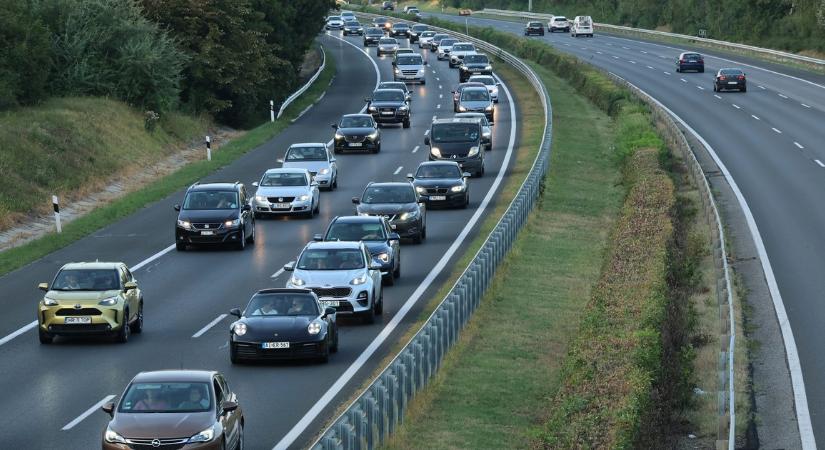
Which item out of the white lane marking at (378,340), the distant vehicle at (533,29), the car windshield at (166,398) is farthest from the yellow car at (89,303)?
the distant vehicle at (533,29)

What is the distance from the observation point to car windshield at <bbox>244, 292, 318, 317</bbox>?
83.4 ft

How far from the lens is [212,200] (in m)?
38.7

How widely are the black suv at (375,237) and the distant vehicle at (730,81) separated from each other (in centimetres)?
5109

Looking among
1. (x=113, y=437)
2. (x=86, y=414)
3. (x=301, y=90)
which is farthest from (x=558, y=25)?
(x=113, y=437)

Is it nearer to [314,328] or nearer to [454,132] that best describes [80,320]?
[314,328]

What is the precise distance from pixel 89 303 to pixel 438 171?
21.0m

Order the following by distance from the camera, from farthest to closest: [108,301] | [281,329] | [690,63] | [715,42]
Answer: [715,42] → [690,63] → [108,301] → [281,329]

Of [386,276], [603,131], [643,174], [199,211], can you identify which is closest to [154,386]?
[386,276]

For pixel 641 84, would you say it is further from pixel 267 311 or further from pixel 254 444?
pixel 254 444

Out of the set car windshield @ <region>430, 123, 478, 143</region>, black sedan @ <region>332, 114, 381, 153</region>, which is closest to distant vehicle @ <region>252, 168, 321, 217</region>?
car windshield @ <region>430, 123, 478, 143</region>

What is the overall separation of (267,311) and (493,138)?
130 ft

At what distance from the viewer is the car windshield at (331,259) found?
2970 cm

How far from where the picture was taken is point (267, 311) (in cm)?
2544

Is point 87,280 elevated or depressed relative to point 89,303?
elevated
